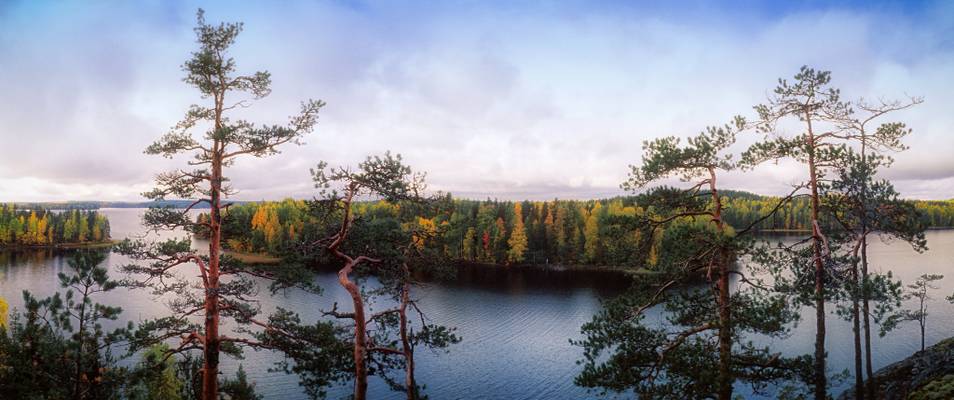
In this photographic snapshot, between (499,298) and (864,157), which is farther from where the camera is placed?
(499,298)

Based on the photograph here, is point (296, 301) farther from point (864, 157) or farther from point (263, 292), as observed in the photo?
point (864, 157)

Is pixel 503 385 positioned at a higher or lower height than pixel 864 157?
lower

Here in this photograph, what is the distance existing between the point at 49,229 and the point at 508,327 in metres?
94.4

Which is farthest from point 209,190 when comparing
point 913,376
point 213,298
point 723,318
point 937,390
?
point 913,376

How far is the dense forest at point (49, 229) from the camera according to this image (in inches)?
3231

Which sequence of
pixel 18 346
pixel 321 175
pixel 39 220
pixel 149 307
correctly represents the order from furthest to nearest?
pixel 39 220, pixel 149 307, pixel 18 346, pixel 321 175

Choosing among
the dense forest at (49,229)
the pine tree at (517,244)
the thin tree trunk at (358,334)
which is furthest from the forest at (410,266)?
the dense forest at (49,229)

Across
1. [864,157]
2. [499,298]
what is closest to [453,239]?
[864,157]

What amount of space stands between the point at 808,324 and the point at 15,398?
1480 inches

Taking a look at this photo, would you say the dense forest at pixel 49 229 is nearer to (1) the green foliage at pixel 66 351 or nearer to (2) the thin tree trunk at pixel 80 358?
(1) the green foliage at pixel 66 351

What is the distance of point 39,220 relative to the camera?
285ft

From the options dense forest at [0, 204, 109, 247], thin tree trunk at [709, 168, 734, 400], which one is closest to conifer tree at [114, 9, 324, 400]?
thin tree trunk at [709, 168, 734, 400]

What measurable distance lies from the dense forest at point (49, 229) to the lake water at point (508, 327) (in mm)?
30408

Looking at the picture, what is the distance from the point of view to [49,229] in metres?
86.3
